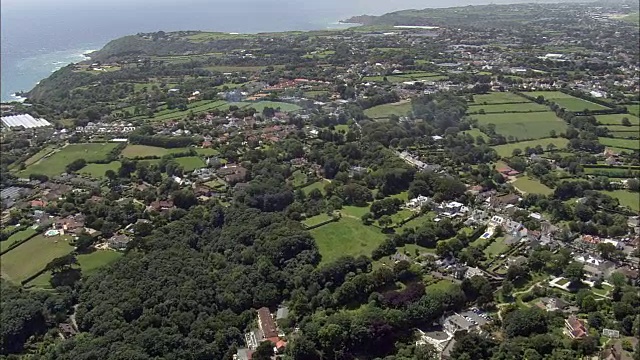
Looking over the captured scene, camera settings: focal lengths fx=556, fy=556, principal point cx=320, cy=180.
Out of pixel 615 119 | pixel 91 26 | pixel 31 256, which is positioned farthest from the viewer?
pixel 91 26

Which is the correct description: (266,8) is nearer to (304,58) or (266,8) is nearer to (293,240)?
(304,58)

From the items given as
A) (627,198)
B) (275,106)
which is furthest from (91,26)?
(627,198)

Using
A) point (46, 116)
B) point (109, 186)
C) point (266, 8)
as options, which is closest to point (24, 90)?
point (46, 116)

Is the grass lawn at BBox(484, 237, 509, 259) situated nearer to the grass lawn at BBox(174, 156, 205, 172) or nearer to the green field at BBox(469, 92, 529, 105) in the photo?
the grass lawn at BBox(174, 156, 205, 172)

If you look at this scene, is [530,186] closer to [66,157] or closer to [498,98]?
[498,98]

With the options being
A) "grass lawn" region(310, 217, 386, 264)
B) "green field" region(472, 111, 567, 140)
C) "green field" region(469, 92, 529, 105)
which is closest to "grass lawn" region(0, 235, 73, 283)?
"grass lawn" region(310, 217, 386, 264)

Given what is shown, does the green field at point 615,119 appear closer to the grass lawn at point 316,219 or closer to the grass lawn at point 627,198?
the grass lawn at point 627,198
